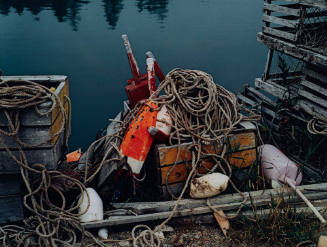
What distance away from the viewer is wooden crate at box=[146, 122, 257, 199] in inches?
138

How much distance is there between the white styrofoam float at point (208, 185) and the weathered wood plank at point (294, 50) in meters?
2.07

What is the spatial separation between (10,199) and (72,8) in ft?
95.0

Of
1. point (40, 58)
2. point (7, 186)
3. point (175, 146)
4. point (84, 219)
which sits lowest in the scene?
point (40, 58)

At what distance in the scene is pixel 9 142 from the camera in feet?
10.1

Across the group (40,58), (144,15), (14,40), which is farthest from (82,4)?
(40,58)

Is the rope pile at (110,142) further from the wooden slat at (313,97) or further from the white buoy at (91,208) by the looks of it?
the wooden slat at (313,97)

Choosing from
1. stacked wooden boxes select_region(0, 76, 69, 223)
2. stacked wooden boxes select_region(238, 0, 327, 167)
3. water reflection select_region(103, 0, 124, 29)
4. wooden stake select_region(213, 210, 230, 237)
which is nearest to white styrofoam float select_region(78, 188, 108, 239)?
stacked wooden boxes select_region(0, 76, 69, 223)

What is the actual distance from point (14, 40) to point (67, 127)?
69.1 ft

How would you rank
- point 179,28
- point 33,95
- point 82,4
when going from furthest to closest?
point 82,4 < point 179,28 < point 33,95

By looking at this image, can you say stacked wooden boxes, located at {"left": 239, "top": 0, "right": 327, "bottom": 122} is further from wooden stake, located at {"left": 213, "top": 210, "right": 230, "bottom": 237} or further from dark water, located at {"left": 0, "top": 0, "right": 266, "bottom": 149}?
dark water, located at {"left": 0, "top": 0, "right": 266, "bottom": 149}

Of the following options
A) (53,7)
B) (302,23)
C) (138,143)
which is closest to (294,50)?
(302,23)

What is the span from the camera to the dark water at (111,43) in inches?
662

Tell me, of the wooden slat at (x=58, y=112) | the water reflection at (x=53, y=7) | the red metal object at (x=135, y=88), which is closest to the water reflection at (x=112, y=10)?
the water reflection at (x=53, y=7)

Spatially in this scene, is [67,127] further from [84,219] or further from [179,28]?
[179,28]
